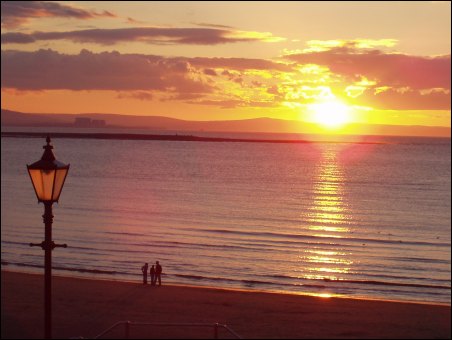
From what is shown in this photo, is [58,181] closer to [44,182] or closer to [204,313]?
[44,182]

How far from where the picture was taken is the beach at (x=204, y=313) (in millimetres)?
15414

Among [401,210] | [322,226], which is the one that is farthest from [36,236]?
[401,210]

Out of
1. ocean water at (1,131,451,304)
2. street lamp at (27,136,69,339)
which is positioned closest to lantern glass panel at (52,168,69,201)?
street lamp at (27,136,69,339)

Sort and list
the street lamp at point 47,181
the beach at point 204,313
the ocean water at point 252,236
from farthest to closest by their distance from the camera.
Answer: the ocean water at point 252,236, the beach at point 204,313, the street lamp at point 47,181

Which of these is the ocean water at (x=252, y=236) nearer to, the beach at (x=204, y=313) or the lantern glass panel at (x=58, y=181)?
the beach at (x=204, y=313)

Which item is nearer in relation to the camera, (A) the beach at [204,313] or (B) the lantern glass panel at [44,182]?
(B) the lantern glass panel at [44,182]

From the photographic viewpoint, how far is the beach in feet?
50.6

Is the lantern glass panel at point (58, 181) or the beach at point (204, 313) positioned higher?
the lantern glass panel at point (58, 181)

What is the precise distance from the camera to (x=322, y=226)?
36.2m

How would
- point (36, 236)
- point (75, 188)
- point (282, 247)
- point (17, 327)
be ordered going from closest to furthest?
point (17, 327) < point (282, 247) < point (36, 236) < point (75, 188)

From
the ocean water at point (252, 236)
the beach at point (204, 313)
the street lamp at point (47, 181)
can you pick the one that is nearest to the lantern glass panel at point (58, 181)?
the street lamp at point (47, 181)

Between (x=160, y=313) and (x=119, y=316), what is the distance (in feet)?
3.57

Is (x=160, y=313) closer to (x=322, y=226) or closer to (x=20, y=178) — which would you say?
(x=322, y=226)

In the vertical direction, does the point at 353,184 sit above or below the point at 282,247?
above
